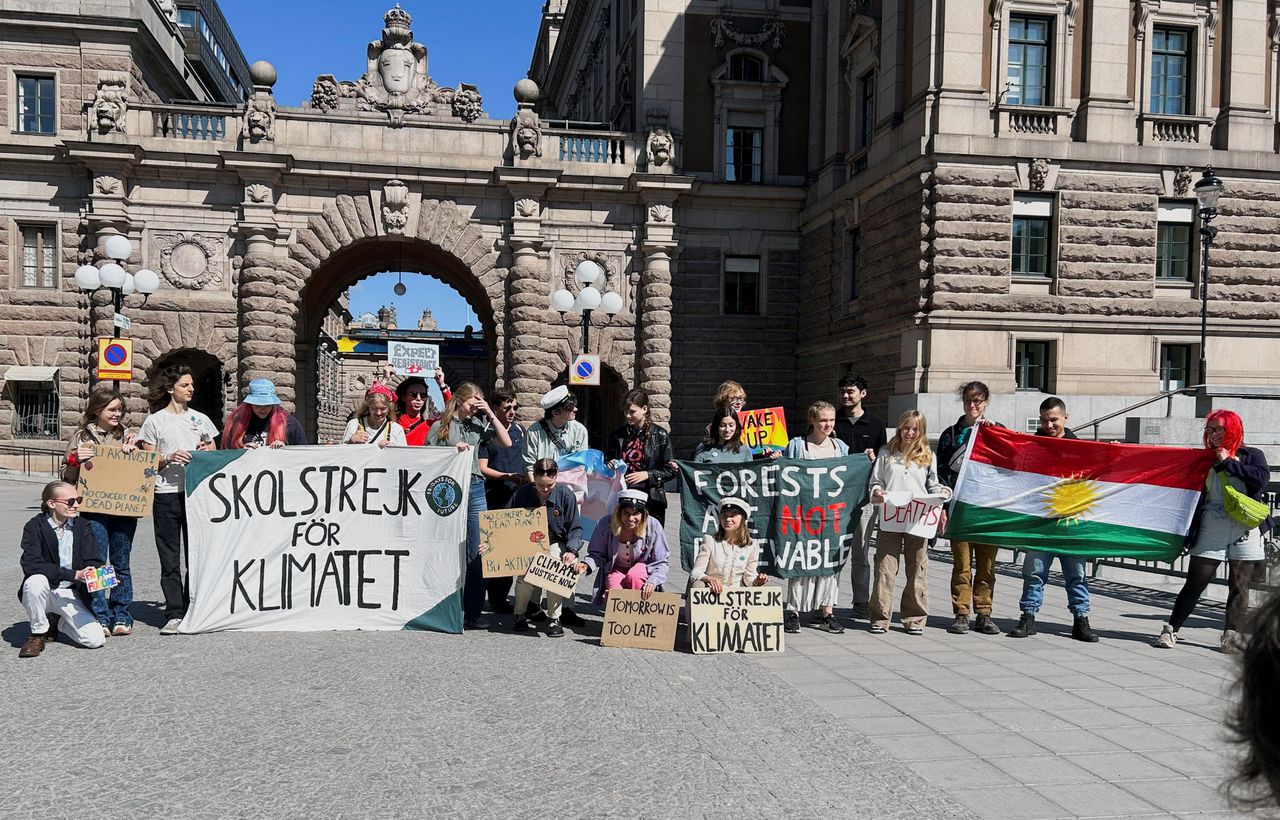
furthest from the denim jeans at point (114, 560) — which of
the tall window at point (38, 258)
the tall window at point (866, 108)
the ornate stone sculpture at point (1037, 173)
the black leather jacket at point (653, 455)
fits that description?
the tall window at point (38, 258)

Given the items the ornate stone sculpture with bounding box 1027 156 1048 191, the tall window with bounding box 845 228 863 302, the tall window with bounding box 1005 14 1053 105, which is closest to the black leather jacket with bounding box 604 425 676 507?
the ornate stone sculpture with bounding box 1027 156 1048 191

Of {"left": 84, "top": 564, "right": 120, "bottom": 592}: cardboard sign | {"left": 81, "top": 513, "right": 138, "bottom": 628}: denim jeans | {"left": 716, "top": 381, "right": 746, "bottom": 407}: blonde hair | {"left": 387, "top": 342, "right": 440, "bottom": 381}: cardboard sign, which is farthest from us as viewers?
{"left": 387, "top": 342, "right": 440, "bottom": 381}: cardboard sign

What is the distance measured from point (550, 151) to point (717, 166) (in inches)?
199

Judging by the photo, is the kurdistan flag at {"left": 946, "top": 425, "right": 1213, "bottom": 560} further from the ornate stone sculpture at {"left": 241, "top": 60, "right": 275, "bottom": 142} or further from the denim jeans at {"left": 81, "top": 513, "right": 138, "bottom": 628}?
the ornate stone sculpture at {"left": 241, "top": 60, "right": 275, "bottom": 142}

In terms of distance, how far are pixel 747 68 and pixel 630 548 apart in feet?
81.5

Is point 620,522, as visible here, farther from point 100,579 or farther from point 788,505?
point 100,579

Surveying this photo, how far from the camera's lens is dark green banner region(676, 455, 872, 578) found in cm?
898

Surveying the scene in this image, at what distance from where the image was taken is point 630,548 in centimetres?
870

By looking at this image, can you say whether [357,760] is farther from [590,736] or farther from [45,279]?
[45,279]

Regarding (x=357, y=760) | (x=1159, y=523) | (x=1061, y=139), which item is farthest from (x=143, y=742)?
(x=1061, y=139)

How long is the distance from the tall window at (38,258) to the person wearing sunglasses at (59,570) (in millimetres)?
23055

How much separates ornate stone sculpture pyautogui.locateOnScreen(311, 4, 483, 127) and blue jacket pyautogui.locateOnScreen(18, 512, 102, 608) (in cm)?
2217

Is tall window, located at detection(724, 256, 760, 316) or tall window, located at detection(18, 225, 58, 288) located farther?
tall window, located at detection(724, 256, 760, 316)

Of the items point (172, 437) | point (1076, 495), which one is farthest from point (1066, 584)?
point (172, 437)
